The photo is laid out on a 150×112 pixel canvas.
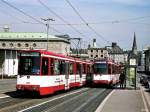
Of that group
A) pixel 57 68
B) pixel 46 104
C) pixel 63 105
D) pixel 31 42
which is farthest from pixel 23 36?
pixel 63 105

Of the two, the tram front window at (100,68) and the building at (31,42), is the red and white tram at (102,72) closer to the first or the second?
the tram front window at (100,68)

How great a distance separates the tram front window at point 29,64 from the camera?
26.6 meters

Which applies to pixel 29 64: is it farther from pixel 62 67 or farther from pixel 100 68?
pixel 100 68

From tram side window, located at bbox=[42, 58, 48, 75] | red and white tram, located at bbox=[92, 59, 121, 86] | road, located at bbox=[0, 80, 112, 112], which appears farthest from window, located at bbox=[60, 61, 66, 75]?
red and white tram, located at bbox=[92, 59, 121, 86]

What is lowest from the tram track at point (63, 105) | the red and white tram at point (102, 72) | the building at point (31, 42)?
the tram track at point (63, 105)

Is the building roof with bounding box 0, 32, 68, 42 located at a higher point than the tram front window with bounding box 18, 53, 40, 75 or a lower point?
higher

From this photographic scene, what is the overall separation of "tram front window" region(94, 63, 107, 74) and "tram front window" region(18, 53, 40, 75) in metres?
20.8

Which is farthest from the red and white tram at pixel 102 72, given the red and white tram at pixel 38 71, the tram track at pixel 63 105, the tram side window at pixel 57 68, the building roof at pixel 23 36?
the building roof at pixel 23 36

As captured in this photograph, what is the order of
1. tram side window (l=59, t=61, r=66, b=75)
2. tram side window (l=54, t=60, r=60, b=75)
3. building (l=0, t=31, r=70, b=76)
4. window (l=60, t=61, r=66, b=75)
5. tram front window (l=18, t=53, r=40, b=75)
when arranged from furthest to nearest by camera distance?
building (l=0, t=31, r=70, b=76) → window (l=60, t=61, r=66, b=75) → tram side window (l=59, t=61, r=66, b=75) → tram side window (l=54, t=60, r=60, b=75) → tram front window (l=18, t=53, r=40, b=75)

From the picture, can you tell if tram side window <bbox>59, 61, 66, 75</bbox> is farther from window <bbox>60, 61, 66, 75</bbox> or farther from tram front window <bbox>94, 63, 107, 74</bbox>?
tram front window <bbox>94, 63, 107, 74</bbox>

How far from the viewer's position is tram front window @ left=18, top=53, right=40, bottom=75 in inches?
1048

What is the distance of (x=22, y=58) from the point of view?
1072 inches

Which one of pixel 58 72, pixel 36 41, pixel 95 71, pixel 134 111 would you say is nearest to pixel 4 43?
pixel 36 41

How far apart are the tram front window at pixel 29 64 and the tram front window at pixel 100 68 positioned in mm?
20753
